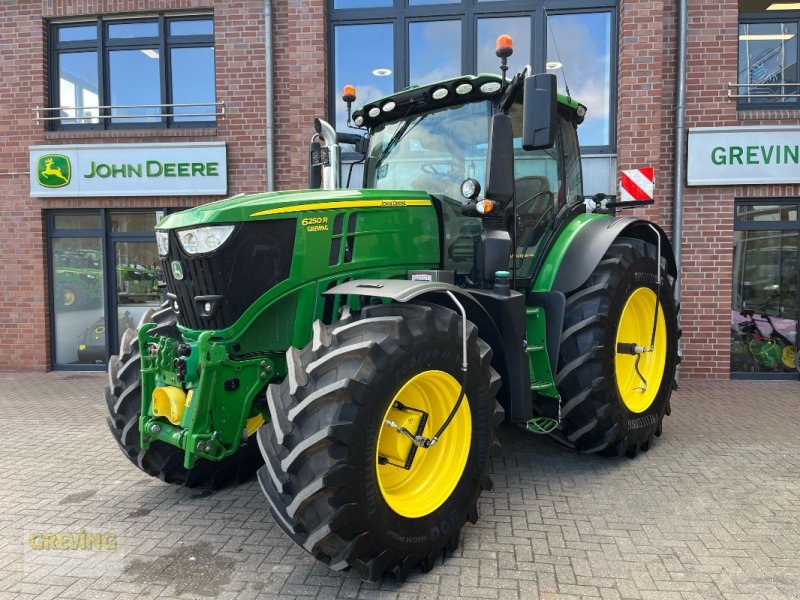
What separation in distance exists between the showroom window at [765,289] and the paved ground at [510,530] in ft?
10.0

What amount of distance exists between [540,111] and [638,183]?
14.6ft

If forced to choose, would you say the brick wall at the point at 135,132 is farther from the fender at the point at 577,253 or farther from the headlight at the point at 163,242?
the headlight at the point at 163,242

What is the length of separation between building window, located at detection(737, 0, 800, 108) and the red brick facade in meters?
0.35

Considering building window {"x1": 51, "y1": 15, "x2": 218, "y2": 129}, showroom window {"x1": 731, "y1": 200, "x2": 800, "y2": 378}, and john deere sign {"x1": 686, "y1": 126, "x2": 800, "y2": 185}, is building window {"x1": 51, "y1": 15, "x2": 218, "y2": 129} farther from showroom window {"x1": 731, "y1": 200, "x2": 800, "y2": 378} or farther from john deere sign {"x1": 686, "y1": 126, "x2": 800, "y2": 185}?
showroom window {"x1": 731, "y1": 200, "x2": 800, "y2": 378}

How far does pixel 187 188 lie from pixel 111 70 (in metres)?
2.20

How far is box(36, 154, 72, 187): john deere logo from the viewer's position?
27.3 feet

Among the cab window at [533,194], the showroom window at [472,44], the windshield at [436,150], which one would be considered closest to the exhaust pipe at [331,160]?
the windshield at [436,150]

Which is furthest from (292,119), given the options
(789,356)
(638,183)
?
(789,356)

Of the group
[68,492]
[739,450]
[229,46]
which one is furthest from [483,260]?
[229,46]

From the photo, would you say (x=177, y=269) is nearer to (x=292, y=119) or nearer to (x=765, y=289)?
(x=292, y=119)

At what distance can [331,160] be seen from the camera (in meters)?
4.67

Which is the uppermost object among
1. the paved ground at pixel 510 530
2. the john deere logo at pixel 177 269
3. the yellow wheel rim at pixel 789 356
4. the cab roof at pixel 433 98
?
the cab roof at pixel 433 98

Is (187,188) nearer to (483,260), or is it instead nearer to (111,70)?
(111,70)

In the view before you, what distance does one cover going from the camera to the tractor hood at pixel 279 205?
310cm
